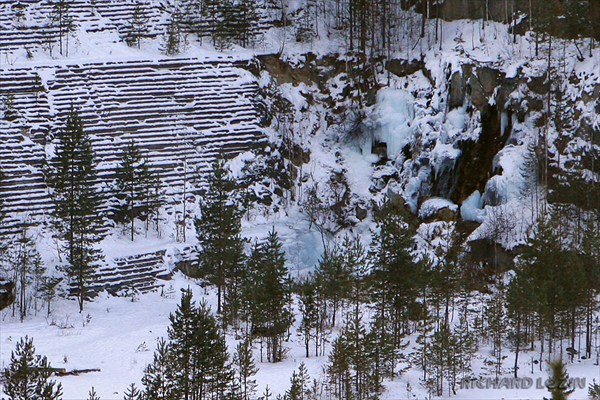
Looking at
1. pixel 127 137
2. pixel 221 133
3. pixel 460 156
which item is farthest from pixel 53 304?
pixel 460 156

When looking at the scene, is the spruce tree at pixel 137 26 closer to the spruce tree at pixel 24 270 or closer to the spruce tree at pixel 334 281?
the spruce tree at pixel 24 270

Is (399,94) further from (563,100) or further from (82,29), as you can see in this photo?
(82,29)

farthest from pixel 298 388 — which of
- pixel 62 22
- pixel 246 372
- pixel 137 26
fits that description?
pixel 62 22

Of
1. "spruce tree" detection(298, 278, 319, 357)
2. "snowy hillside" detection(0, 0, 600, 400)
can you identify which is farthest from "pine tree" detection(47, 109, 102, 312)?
"spruce tree" detection(298, 278, 319, 357)

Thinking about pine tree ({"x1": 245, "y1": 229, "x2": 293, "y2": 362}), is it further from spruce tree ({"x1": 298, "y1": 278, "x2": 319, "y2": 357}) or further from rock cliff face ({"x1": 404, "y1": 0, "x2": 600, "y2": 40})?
rock cliff face ({"x1": 404, "y1": 0, "x2": 600, "y2": 40})

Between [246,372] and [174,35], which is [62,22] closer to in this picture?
[174,35]

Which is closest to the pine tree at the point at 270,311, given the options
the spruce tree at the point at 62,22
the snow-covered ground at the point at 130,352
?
the snow-covered ground at the point at 130,352
